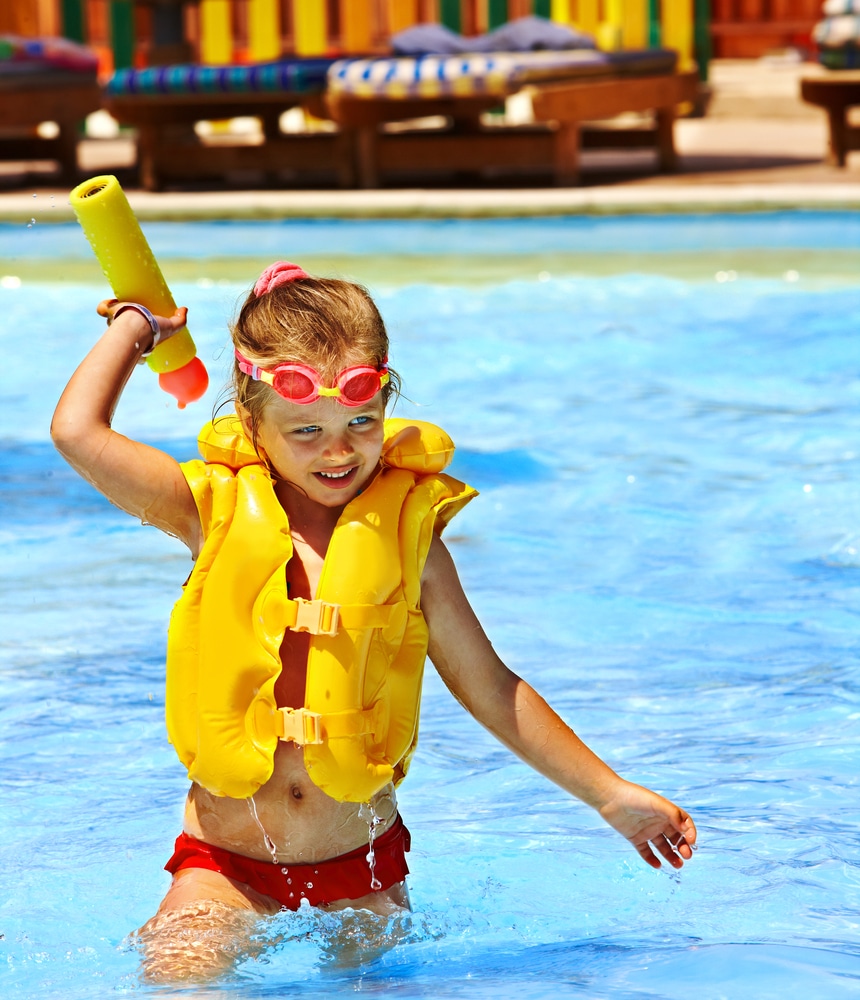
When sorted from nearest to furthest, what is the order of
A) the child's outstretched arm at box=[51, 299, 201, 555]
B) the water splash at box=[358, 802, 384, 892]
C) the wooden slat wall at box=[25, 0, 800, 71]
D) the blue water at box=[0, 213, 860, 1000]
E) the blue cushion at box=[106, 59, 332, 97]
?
the child's outstretched arm at box=[51, 299, 201, 555]
the water splash at box=[358, 802, 384, 892]
the blue water at box=[0, 213, 860, 1000]
the blue cushion at box=[106, 59, 332, 97]
the wooden slat wall at box=[25, 0, 800, 71]

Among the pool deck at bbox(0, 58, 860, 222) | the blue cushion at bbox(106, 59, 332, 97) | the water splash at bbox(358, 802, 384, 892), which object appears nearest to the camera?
the water splash at bbox(358, 802, 384, 892)

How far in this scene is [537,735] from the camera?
2.72 metres

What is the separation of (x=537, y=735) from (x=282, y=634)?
0.46 m

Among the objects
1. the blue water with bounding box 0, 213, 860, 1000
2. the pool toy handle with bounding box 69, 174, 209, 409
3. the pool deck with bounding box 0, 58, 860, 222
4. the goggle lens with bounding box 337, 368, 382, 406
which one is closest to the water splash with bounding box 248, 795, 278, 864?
the blue water with bounding box 0, 213, 860, 1000

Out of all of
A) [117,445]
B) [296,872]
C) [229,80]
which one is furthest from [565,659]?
[229,80]

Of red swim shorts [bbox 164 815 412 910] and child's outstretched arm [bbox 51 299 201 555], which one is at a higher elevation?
child's outstretched arm [bbox 51 299 201 555]

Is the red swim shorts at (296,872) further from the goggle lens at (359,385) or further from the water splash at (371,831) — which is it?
the goggle lens at (359,385)

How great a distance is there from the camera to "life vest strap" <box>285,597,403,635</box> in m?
2.65

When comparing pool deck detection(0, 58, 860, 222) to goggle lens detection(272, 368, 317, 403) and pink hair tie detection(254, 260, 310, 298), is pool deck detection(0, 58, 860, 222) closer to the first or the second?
pink hair tie detection(254, 260, 310, 298)

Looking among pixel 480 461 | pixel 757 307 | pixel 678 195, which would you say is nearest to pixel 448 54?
pixel 678 195

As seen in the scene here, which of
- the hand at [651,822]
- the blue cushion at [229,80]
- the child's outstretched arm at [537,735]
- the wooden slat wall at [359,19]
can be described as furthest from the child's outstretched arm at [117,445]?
the wooden slat wall at [359,19]

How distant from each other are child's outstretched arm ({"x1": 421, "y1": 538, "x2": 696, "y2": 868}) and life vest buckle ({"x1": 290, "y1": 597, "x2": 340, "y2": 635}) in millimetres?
195

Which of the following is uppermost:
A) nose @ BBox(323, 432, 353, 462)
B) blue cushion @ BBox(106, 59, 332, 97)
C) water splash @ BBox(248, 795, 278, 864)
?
nose @ BBox(323, 432, 353, 462)

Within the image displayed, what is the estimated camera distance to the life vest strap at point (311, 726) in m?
2.64
